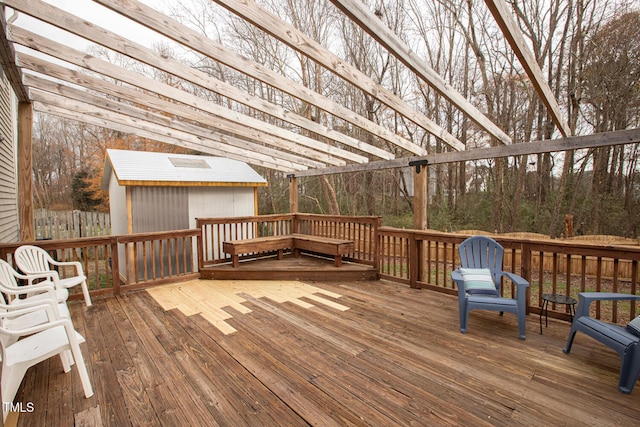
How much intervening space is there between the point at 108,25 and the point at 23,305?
565cm

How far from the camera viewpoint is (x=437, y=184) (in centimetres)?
1120

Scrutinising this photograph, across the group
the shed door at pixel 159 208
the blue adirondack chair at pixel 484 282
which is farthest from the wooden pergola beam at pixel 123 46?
the shed door at pixel 159 208

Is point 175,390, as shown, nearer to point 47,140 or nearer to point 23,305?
point 23,305

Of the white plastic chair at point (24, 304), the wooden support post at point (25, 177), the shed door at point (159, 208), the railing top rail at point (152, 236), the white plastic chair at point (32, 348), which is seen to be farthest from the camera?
the shed door at point (159, 208)

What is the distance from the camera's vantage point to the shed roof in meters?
6.27

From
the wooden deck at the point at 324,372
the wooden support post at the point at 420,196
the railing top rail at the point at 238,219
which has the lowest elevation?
the wooden deck at the point at 324,372

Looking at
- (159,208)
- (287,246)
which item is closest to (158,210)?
(159,208)

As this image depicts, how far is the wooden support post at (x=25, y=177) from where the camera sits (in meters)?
4.36

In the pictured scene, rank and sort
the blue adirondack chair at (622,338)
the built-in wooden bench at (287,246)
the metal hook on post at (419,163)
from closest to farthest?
the blue adirondack chair at (622,338) < the metal hook on post at (419,163) < the built-in wooden bench at (287,246)

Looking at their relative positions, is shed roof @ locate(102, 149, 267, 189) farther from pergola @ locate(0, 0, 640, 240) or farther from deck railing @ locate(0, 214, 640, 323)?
deck railing @ locate(0, 214, 640, 323)

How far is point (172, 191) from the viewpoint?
6.80 meters

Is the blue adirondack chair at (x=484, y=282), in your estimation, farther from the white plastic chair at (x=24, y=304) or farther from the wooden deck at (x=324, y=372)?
the white plastic chair at (x=24, y=304)

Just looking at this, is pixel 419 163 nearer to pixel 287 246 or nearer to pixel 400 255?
pixel 400 255

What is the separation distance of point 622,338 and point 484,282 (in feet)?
3.76
